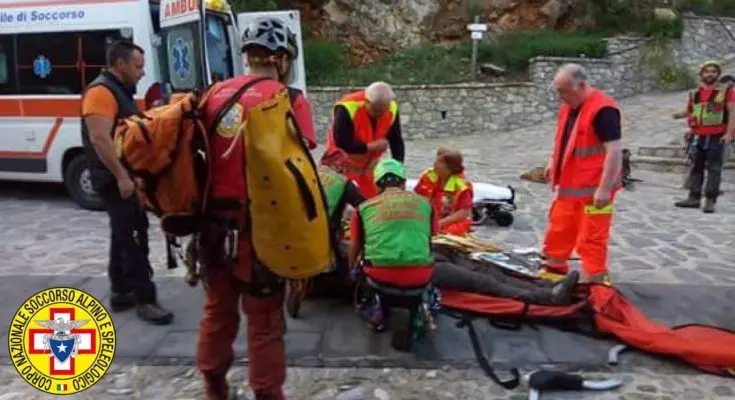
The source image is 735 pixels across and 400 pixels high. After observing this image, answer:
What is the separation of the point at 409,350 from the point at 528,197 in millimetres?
5883

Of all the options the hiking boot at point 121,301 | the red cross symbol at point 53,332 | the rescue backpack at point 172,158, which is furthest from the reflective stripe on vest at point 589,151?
the red cross symbol at point 53,332

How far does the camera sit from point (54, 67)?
8.62 meters

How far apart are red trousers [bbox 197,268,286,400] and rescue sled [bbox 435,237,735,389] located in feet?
4.43

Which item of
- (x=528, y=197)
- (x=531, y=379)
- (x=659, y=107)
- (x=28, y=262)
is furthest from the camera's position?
(x=659, y=107)

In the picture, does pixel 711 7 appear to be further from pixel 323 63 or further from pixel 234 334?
pixel 234 334

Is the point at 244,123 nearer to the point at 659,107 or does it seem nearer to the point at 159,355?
the point at 159,355

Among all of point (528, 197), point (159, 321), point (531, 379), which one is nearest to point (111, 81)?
point (159, 321)

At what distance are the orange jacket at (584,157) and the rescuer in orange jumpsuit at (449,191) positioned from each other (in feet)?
3.06

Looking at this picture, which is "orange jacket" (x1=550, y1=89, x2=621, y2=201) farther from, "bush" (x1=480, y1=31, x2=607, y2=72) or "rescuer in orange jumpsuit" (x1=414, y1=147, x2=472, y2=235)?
"bush" (x1=480, y1=31, x2=607, y2=72)

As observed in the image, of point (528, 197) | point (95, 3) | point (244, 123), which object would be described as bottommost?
point (528, 197)

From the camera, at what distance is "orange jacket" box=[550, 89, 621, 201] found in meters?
4.89

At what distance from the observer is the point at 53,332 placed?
389 cm

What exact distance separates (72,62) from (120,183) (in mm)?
4808

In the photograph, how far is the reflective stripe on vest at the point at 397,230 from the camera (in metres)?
4.09
